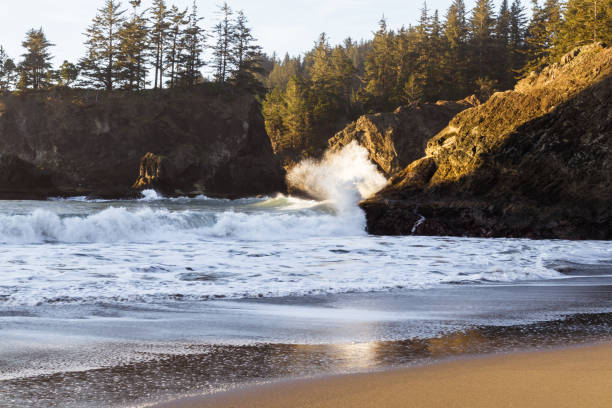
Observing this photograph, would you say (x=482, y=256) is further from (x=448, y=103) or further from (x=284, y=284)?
(x=448, y=103)

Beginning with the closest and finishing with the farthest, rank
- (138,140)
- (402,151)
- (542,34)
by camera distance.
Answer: (402,151) → (138,140) → (542,34)

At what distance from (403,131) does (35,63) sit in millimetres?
41787

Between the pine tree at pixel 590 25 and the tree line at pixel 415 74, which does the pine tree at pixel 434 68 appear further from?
the pine tree at pixel 590 25

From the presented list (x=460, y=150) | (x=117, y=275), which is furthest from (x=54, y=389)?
(x=460, y=150)

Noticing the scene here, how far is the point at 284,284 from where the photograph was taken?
6.74 metres

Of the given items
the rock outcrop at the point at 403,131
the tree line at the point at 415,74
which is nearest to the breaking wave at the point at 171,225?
the rock outcrop at the point at 403,131

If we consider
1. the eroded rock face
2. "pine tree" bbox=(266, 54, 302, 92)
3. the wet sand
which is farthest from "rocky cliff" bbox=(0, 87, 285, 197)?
"pine tree" bbox=(266, 54, 302, 92)

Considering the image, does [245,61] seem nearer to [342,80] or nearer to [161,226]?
[342,80]

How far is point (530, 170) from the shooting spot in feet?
49.8

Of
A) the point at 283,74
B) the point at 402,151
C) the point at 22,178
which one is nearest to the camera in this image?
the point at 402,151

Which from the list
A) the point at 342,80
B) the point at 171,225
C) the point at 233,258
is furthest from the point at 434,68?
the point at 233,258

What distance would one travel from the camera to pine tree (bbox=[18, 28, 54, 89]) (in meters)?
53.5

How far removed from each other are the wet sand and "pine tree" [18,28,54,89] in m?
58.5

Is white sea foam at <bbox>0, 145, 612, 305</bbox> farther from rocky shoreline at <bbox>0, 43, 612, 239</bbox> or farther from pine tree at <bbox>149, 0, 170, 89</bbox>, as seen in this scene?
pine tree at <bbox>149, 0, 170, 89</bbox>
